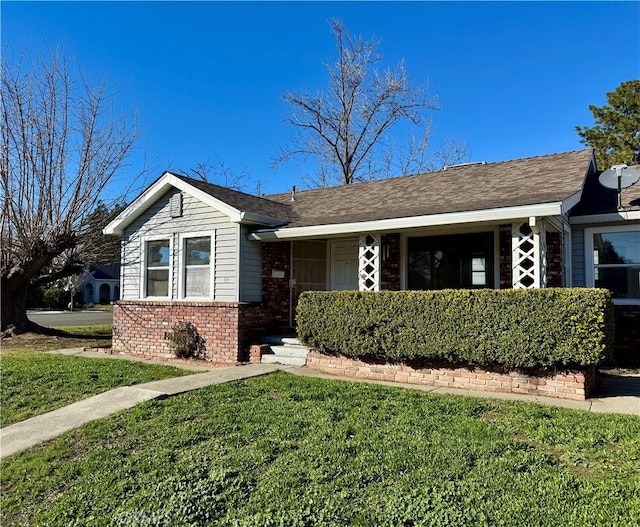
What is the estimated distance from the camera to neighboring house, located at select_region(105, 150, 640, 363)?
884 cm

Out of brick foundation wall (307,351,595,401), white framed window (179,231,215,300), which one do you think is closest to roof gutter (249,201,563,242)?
white framed window (179,231,215,300)

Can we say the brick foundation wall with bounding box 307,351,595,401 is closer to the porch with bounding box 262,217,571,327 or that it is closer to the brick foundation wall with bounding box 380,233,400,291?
the porch with bounding box 262,217,571,327

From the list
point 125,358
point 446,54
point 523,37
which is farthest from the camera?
point 446,54

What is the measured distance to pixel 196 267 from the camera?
10.7m

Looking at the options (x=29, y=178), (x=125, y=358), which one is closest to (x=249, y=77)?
(x=29, y=178)

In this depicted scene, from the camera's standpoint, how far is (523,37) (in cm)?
1285

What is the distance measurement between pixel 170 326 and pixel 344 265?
4.48 m

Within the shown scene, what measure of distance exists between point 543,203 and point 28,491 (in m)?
7.32

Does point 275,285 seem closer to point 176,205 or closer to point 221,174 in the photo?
point 176,205

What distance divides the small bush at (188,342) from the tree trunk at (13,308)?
718cm

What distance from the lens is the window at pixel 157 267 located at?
11.2 meters

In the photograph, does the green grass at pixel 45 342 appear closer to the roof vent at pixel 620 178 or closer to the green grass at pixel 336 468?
the green grass at pixel 336 468

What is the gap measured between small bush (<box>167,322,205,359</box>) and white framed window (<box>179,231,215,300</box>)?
720mm

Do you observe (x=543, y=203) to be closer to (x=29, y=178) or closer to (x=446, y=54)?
(x=446, y=54)
